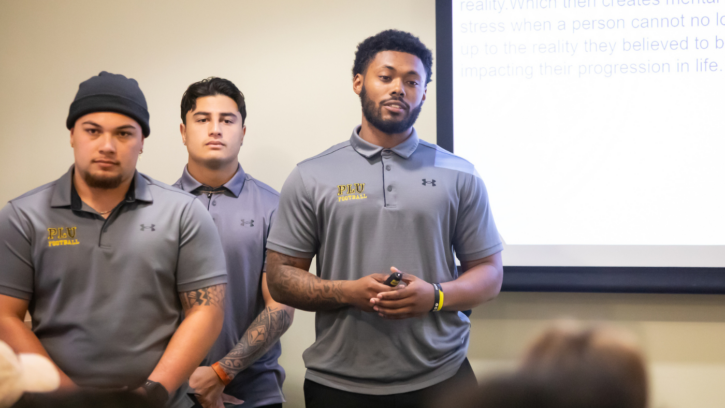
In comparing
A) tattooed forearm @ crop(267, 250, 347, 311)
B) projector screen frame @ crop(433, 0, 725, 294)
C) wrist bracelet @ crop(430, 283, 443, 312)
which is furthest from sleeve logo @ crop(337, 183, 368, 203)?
projector screen frame @ crop(433, 0, 725, 294)

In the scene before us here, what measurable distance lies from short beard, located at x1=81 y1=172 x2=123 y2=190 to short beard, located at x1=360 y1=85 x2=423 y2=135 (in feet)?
2.54

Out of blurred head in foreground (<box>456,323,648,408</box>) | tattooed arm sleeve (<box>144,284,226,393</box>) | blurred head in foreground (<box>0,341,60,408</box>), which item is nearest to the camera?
blurred head in foreground (<box>456,323,648,408</box>)

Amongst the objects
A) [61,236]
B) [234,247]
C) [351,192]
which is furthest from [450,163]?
[61,236]

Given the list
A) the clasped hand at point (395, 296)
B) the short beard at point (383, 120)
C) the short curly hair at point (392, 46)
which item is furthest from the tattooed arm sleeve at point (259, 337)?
the short curly hair at point (392, 46)

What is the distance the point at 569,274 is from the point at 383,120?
1.16 m

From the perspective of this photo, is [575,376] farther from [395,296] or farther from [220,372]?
[220,372]

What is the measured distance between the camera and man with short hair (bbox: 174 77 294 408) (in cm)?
186

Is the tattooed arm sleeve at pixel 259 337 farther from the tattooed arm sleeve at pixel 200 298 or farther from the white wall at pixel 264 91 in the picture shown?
the white wall at pixel 264 91

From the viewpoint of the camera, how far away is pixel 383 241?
1622mm

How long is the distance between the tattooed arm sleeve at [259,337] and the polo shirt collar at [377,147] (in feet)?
2.06

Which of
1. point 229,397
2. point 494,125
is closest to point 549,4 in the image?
point 494,125

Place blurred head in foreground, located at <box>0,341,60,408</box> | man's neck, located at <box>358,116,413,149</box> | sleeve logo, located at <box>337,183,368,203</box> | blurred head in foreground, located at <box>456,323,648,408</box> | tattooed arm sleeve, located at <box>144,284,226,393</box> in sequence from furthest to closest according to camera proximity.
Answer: man's neck, located at <box>358,116,413,149</box>
sleeve logo, located at <box>337,183,368,203</box>
tattooed arm sleeve, located at <box>144,284,226,393</box>
blurred head in foreground, located at <box>0,341,60,408</box>
blurred head in foreground, located at <box>456,323,648,408</box>

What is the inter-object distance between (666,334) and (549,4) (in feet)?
5.02

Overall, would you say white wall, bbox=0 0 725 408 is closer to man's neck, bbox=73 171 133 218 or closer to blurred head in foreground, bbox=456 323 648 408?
man's neck, bbox=73 171 133 218
